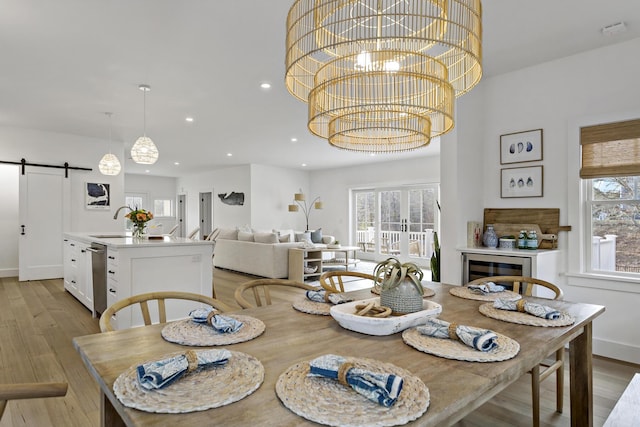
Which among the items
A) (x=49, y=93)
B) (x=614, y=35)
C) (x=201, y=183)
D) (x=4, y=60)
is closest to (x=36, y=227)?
(x=49, y=93)

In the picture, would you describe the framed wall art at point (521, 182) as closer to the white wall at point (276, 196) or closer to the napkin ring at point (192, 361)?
the napkin ring at point (192, 361)

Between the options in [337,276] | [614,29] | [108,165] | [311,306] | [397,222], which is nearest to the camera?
[311,306]

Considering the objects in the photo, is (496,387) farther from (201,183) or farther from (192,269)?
(201,183)

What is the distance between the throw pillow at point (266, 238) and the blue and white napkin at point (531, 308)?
5222mm

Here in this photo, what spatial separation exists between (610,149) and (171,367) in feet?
12.2

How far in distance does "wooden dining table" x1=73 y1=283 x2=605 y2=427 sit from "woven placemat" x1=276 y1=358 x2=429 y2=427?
0.02 metres

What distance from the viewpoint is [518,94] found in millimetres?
3723

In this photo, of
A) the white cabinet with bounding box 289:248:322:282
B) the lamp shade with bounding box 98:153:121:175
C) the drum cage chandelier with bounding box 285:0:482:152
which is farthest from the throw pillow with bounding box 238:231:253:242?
the drum cage chandelier with bounding box 285:0:482:152

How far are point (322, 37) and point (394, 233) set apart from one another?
818cm

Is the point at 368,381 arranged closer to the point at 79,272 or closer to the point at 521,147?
the point at 521,147

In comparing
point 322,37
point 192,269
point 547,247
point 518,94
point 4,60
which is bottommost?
point 192,269

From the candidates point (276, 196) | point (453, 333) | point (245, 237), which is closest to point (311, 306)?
point (453, 333)

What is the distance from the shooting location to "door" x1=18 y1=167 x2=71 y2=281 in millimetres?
6355

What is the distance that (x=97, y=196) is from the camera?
704cm
